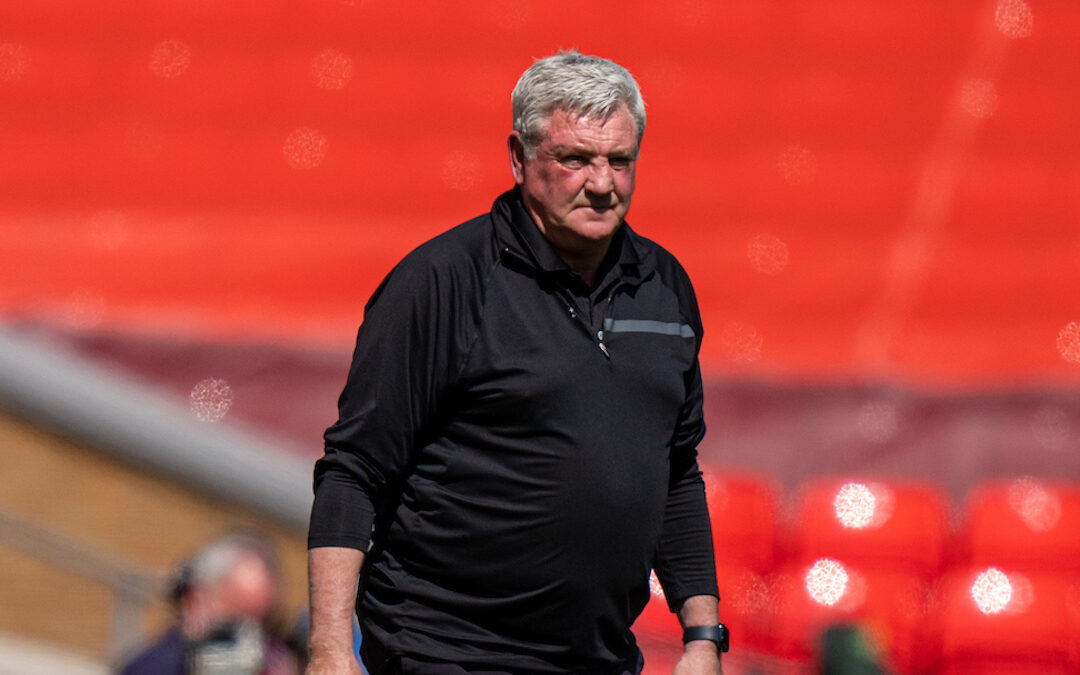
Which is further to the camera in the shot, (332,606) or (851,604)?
(851,604)

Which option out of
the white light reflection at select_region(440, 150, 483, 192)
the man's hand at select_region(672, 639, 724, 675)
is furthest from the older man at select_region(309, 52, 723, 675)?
the white light reflection at select_region(440, 150, 483, 192)

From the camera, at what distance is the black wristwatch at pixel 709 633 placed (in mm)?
1922

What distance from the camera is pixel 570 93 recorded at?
1.75 meters

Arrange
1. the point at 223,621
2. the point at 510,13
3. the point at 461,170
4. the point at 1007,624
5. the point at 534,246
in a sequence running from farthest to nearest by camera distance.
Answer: the point at 510,13
the point at 461,170
the point at 1007,624
the point at 223,621
the point at 534,246

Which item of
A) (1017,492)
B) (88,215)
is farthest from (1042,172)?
(88,215)

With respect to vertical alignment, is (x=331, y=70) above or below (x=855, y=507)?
above

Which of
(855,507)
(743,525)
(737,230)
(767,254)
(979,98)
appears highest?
(979,98)

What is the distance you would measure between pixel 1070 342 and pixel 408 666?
4301mm

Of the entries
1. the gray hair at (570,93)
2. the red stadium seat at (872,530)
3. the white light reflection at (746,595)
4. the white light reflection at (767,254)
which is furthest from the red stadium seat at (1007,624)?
the gray hair at (570,93)

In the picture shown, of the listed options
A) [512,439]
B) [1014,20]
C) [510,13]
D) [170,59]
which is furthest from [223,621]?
[1014,20]

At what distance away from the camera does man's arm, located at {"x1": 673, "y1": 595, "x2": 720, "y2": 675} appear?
1.89 m

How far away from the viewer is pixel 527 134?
5.86 feet

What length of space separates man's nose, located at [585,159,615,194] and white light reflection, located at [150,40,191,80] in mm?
4840

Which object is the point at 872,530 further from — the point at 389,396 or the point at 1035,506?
the point at 389,396
